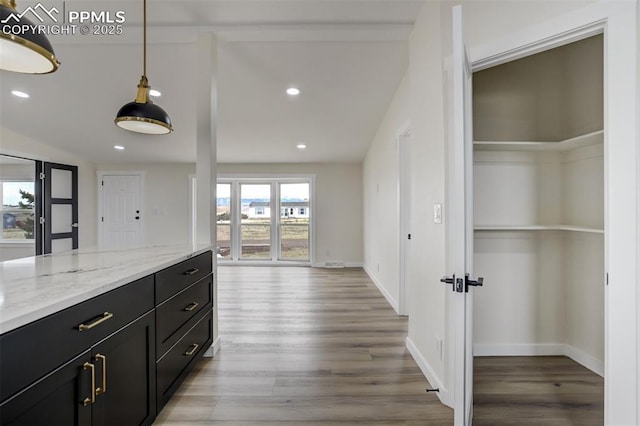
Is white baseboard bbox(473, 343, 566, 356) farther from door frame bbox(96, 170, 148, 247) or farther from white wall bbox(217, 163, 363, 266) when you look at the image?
door frame bbox(96, 170, 148, 247)

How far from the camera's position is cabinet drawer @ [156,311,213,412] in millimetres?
1772

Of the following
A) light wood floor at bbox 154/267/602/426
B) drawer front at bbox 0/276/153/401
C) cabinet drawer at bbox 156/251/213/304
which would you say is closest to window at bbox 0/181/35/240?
light wood floor at bbox 154/267/602/426

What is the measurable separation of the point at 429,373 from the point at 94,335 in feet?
6.58

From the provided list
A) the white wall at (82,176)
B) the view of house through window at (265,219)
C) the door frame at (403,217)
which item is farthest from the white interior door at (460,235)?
the white wall at (82,176)

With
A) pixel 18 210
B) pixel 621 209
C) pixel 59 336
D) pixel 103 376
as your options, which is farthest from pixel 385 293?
pixel 18 210

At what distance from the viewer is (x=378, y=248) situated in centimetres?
510

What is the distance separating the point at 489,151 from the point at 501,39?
104cm

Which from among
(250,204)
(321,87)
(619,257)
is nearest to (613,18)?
(619,257)

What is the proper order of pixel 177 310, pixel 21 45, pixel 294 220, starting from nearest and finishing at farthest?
pixel 21 45 → pixel 177 310 → pixel 294 220

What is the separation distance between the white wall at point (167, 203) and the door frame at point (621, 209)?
22.5 feet

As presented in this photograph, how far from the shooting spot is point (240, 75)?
358 cm

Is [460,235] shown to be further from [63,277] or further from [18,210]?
[18,210]

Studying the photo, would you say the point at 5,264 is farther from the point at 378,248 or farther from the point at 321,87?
the point at 378,248

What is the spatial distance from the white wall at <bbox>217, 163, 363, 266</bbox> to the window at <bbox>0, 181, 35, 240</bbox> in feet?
10.9
